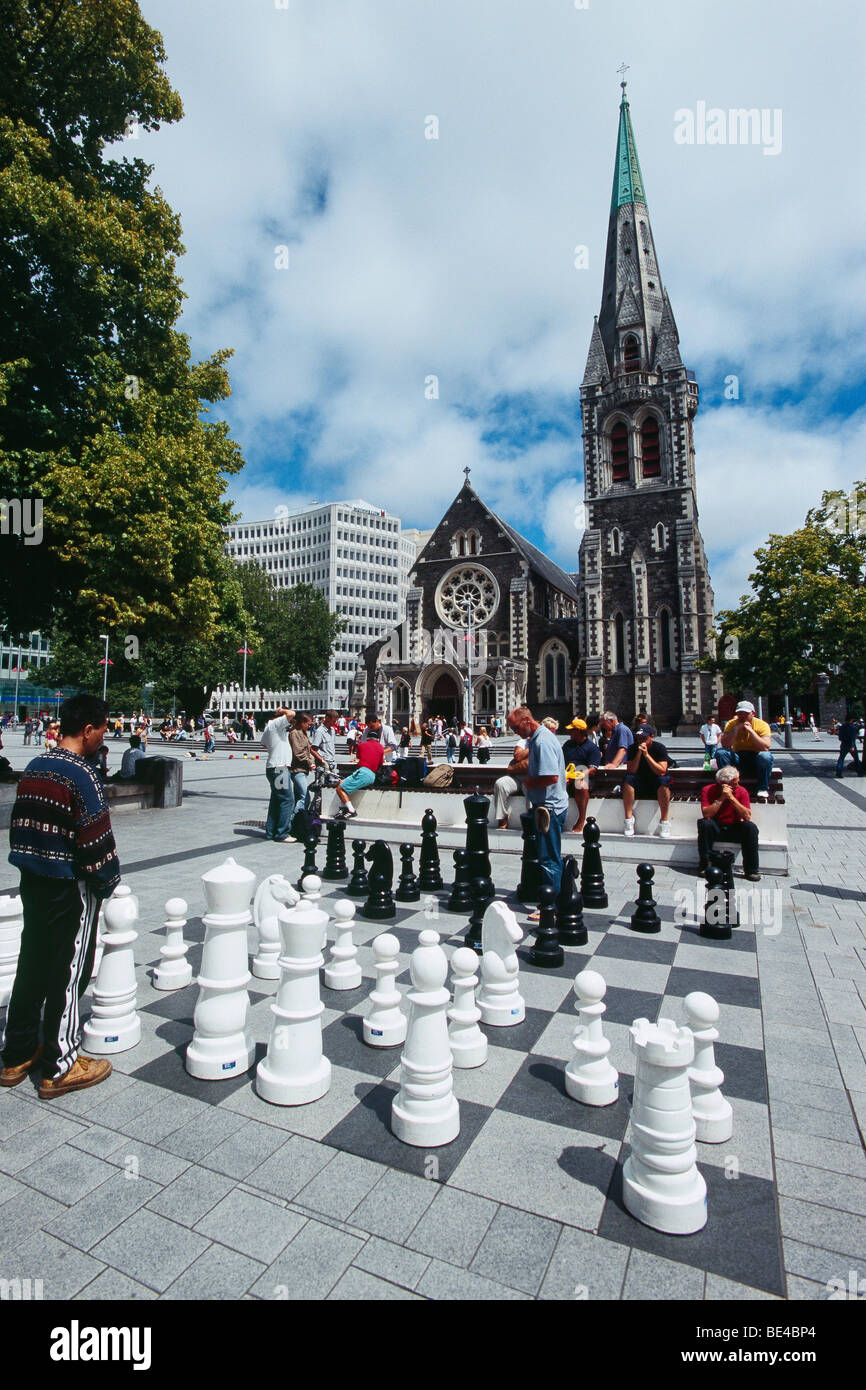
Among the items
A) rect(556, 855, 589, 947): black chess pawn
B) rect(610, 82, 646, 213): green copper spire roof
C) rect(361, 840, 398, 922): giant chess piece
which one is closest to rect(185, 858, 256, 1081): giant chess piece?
rect(361, 840, 398, 922): giant chess piece

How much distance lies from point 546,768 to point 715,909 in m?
1.89

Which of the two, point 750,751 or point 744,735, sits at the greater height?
point 744,735

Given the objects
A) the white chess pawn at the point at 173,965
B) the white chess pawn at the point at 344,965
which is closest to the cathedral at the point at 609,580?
the white chess pawn at the point at 344,965

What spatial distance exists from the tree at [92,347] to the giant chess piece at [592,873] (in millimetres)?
10082

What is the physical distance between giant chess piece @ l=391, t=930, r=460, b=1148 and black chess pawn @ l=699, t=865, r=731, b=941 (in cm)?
356

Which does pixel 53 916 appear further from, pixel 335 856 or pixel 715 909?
pixel 715 909

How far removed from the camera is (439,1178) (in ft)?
8.52

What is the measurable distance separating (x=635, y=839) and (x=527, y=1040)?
5.95 meters

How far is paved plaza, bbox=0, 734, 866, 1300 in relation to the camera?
2.12 m

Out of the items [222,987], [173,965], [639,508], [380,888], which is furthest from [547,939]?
[639,508]

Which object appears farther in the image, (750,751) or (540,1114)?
(750,751)

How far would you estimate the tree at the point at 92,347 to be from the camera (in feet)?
38.6

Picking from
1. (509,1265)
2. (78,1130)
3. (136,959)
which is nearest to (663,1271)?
(509,1265)

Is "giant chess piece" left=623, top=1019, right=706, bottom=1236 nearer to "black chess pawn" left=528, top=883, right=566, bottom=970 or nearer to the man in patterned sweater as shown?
"black chess pawn" left=528, top=883, right=566, bottom=970
